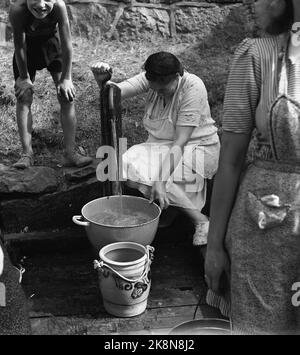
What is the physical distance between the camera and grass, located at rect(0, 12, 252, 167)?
16.0ft

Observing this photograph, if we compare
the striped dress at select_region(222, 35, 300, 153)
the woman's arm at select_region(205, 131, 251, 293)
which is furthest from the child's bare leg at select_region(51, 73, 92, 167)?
the striped dress at select_region(222, 35, 300, 153)

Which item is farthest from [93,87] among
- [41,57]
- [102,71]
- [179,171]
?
[179,171]

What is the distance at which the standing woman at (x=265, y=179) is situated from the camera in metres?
1.60

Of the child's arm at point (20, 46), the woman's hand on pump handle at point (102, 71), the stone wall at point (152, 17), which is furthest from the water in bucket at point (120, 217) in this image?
the stone wall at point (152, 17)

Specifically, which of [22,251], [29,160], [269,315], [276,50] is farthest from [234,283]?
[29,160]

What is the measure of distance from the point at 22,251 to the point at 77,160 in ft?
2.88

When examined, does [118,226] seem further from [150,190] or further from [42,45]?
[42,45]

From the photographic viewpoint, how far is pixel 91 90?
5555mm

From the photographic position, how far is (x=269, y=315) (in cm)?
167

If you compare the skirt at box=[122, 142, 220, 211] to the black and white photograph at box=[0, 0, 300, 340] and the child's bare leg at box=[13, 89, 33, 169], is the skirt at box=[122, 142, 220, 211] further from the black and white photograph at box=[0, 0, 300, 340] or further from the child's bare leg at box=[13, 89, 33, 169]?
the child's bare leg at box=[13, 89, 33, 169]

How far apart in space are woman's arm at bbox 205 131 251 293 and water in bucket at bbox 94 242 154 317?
1.39m

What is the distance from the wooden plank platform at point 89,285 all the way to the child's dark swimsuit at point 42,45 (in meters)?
1.46

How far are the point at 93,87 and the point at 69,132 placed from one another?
4.54 ft
